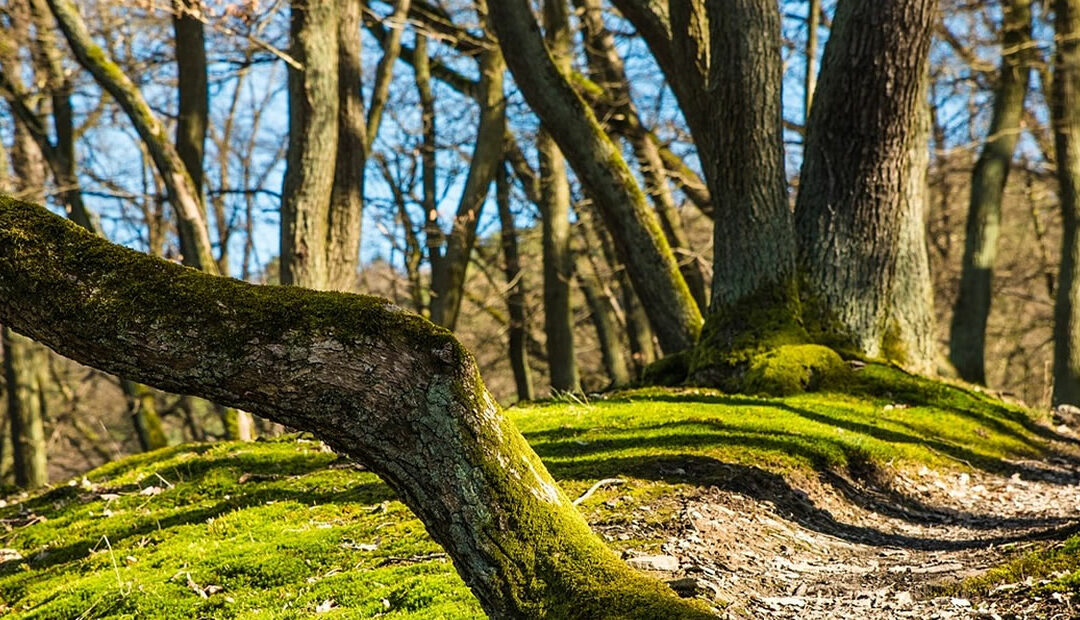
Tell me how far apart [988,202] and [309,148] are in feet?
36.2

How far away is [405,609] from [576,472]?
1934mm

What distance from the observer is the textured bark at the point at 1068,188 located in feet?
45.6

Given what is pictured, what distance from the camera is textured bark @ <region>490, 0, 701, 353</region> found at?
9328mm

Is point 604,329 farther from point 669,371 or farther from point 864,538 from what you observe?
point 864,538

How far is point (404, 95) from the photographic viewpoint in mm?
18656

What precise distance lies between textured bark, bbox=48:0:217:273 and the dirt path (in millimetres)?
6419

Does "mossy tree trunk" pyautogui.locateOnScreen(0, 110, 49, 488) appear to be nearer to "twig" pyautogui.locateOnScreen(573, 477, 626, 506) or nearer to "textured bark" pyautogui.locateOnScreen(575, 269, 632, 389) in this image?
"textured bark" pyautogui.locateOnScreen(575, 269, 632, 389)

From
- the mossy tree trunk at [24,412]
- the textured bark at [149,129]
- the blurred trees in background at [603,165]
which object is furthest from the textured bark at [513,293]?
the mossy tree trunk at [24,412]

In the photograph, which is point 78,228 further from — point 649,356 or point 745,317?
point 649,356

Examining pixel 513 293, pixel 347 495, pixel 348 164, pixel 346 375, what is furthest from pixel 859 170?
pixel 513 293

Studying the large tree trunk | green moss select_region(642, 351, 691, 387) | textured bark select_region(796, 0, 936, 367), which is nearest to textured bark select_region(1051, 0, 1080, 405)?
textured bark select_region(796, 0, 936, 367)

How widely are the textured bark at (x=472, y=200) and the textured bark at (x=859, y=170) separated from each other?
510 cm

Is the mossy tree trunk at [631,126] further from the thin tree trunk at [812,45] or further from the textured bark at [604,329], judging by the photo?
the textured bark at [604,329]

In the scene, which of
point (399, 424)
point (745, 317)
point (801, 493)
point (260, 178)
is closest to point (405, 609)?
point (399, 424)
